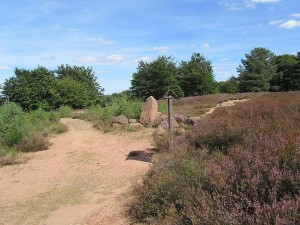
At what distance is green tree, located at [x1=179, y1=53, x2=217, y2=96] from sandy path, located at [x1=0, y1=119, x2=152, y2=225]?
33.9 m

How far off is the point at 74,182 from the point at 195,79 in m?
39.6

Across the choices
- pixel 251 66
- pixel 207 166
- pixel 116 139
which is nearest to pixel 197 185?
pixel 207 166

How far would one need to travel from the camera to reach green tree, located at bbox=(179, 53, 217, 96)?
46219 mm

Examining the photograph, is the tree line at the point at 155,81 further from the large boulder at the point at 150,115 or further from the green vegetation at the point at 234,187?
the green vegetation at the point at 234,187

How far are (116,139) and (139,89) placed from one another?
29.8 metres

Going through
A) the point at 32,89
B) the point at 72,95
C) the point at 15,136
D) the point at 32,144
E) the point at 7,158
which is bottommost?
the point at 7,158

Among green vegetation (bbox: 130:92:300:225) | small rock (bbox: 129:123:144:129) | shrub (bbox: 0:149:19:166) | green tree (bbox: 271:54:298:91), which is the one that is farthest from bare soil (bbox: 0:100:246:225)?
green tree (bbox: 271:54:298:91)

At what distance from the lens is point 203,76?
4638cm

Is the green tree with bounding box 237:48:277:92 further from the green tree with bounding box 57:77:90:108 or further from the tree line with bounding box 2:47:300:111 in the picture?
the green tree with bounding box 57:77:90:108

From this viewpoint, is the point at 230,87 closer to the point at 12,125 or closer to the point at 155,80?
the point at 155,80

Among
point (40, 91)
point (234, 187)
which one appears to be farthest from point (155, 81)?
point (234, 187)

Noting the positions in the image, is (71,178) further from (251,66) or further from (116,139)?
(251,66)

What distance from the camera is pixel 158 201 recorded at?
512 centimetres

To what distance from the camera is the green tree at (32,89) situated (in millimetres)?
36188
